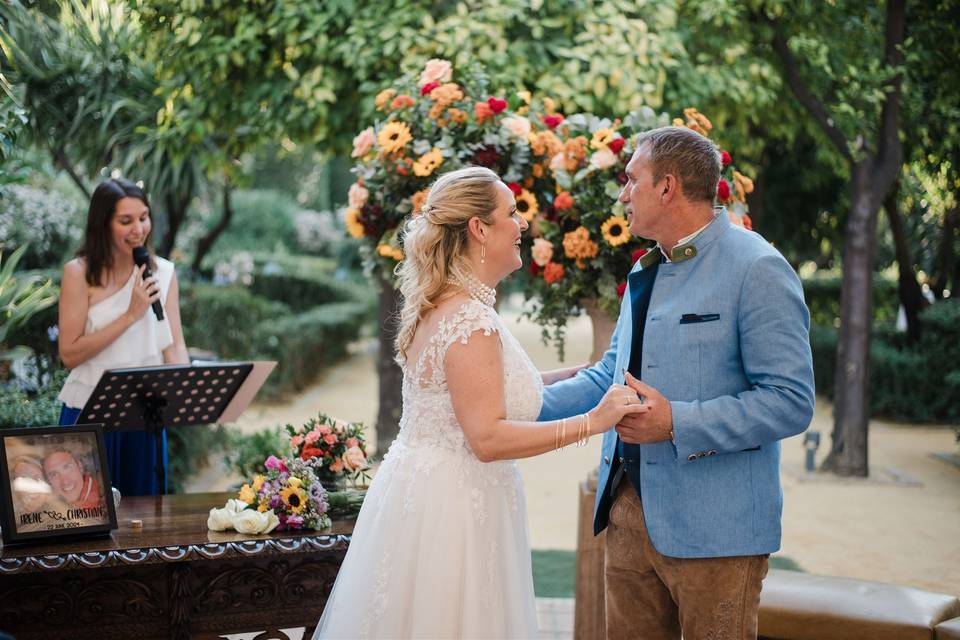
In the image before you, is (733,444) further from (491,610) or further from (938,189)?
(938,189)

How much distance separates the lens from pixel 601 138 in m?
3.95

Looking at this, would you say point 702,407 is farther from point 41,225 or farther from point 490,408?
point 41,225

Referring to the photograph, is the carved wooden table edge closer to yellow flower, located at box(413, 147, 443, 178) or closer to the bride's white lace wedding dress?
the bride's white lace wedding dress

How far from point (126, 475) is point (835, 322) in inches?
631

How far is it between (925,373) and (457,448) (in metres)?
11.2

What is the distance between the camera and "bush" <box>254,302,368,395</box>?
45.4 ft

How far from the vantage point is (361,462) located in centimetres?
402

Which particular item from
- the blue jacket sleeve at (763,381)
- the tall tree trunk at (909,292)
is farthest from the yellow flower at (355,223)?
the tall tree trunk at (909,292)

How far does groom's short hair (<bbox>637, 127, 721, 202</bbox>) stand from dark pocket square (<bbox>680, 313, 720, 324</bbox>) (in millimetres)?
341

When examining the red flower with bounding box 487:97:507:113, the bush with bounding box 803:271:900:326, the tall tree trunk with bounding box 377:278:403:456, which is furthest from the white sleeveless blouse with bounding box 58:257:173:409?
the bush with bounding box 803:271:900:326

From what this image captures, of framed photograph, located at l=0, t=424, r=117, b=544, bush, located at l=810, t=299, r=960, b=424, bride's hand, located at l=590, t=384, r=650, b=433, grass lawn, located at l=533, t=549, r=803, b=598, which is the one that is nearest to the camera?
bride's hand, located at l=590, t=384, r=650, b=433

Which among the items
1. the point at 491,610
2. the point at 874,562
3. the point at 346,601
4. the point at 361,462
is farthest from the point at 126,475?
the point at 874,562

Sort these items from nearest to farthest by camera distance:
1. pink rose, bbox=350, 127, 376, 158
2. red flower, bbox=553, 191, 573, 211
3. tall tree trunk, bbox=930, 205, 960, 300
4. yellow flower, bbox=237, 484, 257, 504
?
yellow flower, bbox=237, 484, 257, 504
red flower, bbox=553, 191, 573, 211
pink rose, bbox=350, 127, 376, 158
tall tree trunk, bbox=930, 205, 960, 300

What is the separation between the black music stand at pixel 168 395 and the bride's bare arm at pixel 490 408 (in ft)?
5.10
